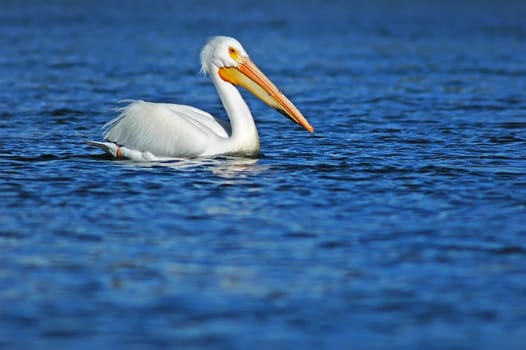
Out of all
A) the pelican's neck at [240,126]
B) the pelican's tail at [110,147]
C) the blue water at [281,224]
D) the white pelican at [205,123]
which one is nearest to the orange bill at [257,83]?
the white pelican at [205,123]

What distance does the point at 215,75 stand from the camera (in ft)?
32.1

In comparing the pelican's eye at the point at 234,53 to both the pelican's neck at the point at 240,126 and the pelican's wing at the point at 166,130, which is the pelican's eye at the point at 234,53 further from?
the pelican's wing at the point at 166,130

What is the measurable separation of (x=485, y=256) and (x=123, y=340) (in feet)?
7.75

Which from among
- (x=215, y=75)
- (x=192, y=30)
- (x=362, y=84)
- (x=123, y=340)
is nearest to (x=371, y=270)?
(x=123, y=340)

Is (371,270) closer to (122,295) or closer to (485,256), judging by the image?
(485,256)

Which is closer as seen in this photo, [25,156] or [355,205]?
[355,205]

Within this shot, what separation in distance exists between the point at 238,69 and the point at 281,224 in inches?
122

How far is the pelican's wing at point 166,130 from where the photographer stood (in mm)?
9086

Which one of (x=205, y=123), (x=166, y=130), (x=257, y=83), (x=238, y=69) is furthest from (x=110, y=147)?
(x=257, y=83)

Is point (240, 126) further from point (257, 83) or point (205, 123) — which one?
point (257, 83)

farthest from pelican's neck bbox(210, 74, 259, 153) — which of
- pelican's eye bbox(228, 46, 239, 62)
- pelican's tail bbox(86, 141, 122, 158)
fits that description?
Answer: pelican's tail bbox(86, 141, 122, 158)

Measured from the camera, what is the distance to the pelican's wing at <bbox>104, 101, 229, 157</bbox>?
909 cm

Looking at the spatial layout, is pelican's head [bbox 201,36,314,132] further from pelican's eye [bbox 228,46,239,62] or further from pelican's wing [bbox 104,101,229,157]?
pelican's wing [bbox 104,101,229,157]

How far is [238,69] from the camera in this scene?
9.80 m
